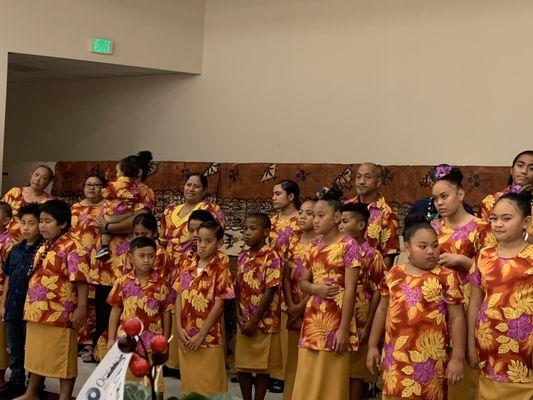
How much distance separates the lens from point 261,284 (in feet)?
17.7

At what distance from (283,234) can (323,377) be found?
1277 millimetres

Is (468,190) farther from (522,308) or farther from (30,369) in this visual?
(30,369)

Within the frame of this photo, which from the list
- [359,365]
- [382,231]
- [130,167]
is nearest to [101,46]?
[130,167]

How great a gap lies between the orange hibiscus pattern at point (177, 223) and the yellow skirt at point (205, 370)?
1021 millimetres

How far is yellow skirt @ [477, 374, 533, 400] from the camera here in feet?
12.7

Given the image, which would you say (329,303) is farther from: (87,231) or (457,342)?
(87,231)

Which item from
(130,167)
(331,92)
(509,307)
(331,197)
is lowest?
(509,307)

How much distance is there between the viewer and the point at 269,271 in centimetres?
538

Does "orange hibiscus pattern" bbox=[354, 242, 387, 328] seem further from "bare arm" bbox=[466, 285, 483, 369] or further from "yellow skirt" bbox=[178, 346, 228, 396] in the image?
"bare arm" bbox=[466, 285, 483, 369]

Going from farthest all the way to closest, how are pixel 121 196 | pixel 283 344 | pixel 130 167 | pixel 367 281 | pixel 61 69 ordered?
1. pixel 61 69
2. pixel 130 167
3. pixel 121 196
4. pixel 283 344
5. pixel 367 281

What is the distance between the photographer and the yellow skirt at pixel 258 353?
17.6ft

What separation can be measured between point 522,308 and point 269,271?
1832 mm

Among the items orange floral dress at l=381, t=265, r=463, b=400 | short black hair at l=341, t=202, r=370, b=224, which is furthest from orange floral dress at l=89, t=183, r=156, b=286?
orange floral dress at l=381, t=265, r=463, b=400

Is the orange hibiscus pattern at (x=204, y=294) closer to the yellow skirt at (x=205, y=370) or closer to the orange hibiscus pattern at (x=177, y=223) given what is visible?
the yellow skirt at (x=205, y=370)
